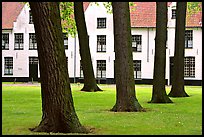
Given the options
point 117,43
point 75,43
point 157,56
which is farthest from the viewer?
point 75,43

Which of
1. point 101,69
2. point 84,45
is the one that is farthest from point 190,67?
point 84,45

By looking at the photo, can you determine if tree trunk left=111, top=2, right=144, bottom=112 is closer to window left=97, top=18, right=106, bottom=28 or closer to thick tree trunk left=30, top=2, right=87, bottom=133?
thick tree trunk left=30, top=2, right=87, bottom=133

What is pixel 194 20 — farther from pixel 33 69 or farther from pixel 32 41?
pixel 33 69

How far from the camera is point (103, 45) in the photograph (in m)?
55.9

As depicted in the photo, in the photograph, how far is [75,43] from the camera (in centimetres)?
5566

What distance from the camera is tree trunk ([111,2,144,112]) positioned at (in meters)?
16.1

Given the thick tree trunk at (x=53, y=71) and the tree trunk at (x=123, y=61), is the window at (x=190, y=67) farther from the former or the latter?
the thick tree trunk at (x=53, y=71)

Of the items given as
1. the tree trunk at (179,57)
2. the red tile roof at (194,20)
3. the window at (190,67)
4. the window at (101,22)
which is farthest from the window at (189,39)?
the tree trunk at (179,57)

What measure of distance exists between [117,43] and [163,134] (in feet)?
20.9

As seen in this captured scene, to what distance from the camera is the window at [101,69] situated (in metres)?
55.7

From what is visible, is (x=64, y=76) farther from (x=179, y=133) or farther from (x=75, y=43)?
(x=75, y=43)

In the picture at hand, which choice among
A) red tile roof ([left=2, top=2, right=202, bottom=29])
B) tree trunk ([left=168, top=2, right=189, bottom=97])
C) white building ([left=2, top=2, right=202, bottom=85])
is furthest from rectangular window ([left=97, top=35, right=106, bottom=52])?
tree trunk ([left=168, top=2, right=189, bottom=97])

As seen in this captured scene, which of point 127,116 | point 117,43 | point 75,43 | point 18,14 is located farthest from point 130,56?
point 18,14

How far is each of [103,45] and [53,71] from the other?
4582cm
